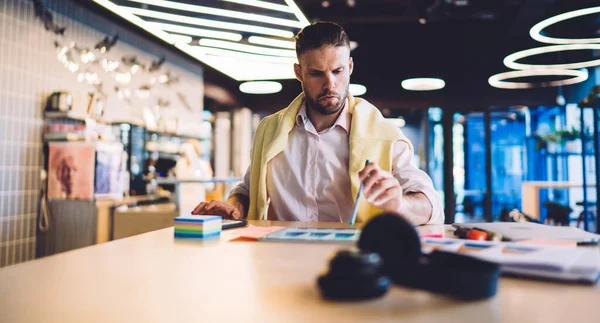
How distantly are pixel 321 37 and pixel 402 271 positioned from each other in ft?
4.54

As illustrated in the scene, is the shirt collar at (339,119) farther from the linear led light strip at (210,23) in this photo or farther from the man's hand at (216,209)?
the linear led light strip at (210,23)

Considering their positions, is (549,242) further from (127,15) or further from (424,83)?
(424,83)

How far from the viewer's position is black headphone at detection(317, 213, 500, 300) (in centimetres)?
63

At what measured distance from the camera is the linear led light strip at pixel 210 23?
86.6 inches

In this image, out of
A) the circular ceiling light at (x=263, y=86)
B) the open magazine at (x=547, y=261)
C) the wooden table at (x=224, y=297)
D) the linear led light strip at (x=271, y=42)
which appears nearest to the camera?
the wooden table at (x=224, y=297)

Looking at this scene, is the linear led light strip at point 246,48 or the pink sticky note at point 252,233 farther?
the linear led light strip at point 246,48

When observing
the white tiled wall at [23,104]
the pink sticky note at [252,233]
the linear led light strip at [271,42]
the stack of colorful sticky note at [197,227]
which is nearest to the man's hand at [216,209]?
the pink sticky note at [252,233]

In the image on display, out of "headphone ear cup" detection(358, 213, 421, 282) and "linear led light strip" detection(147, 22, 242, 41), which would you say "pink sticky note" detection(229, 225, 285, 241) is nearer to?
"headphone ear cup" detection(358, 213, 421, 282)

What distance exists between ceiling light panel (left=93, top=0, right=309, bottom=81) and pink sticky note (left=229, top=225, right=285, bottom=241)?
1.31m

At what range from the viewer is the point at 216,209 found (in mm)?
1641

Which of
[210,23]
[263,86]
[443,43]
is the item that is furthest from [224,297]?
[443,43]

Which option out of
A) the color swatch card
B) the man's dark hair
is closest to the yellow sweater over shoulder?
the man's dark hair

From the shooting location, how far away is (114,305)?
25.3 inches

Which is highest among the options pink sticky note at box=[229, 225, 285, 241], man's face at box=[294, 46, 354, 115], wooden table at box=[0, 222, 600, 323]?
man's face at box=[294, 46, 354, 115]
